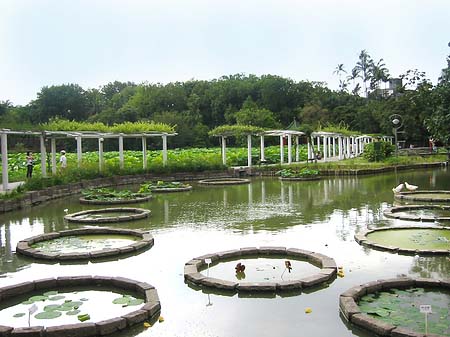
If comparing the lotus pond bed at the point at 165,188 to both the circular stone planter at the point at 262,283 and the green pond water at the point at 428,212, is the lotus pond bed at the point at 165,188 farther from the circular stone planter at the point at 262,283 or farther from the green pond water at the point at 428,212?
the circular stone planter at the point at 262,283

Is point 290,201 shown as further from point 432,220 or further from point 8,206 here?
point 8,206

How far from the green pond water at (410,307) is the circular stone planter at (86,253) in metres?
4.73

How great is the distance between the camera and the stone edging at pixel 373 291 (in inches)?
213

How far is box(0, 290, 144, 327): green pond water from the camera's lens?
6250mm

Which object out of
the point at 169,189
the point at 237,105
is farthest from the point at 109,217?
the point at 237,105

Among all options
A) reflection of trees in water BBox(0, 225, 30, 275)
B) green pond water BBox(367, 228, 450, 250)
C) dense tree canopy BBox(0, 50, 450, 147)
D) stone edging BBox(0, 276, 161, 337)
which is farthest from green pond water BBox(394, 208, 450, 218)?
dense tree canopy BBox(0, 50, 450, 147)

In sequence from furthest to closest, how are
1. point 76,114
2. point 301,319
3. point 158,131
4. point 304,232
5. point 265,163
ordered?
point 76,114
point 265,163
point 158,131
point 304,232
point 301,319

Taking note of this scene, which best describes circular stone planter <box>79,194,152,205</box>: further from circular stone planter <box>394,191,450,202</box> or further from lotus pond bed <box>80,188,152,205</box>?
circular stone planter <box>394,191,450,202</box>

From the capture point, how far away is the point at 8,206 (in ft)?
49.4

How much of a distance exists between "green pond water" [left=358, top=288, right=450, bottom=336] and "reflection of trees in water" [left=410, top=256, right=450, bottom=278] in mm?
809

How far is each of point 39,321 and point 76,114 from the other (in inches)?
2309

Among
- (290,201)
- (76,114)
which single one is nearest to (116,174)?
(290,201)

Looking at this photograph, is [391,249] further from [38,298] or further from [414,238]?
[38,298]

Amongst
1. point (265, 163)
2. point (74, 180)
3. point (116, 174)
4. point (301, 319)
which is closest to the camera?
point (301, 319)
